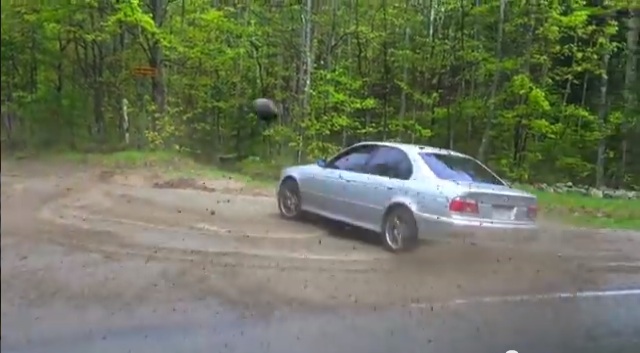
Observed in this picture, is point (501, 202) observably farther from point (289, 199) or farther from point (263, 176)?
point (263, 176)

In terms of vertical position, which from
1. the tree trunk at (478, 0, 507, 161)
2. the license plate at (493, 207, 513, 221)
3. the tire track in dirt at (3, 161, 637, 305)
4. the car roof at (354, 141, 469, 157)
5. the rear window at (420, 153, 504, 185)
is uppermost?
the tree trunk at (478, 0, 507, 161)

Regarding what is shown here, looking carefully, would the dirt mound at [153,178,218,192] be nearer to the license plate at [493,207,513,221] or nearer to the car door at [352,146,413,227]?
the car door at [352,146,413,227]

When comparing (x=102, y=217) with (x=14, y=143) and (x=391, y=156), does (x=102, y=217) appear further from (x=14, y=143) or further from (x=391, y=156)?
(x=391, y=156)

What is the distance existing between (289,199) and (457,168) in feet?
2.30

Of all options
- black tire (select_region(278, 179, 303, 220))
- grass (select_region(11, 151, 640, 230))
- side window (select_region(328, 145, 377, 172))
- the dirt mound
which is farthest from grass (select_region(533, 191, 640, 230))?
the dirt mound

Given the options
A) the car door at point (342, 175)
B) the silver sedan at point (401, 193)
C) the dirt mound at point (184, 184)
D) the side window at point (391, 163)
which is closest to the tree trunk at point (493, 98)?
the silver sedan at point (401, 193)

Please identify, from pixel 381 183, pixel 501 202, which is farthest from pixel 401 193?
pixel 501 202

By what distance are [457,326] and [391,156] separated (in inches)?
31.0

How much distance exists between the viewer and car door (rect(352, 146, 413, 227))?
119 inches

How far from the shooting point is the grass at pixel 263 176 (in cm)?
267

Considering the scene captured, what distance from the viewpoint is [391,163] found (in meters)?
3.05

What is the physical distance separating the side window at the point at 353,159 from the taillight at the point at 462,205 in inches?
15.3

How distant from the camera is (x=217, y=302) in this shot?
2.79m

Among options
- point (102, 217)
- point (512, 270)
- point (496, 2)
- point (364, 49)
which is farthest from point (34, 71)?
point (512, 270)
